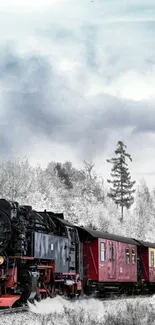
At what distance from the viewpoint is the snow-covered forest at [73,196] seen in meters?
66.8

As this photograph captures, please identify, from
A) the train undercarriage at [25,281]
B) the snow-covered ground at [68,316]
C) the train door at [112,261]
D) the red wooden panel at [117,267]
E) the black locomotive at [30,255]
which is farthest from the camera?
the train door at [112,261]

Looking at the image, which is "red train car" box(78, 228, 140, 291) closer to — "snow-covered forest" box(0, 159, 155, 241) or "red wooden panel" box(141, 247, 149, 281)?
"red wooden panel" box(141, 247, 149, 281)

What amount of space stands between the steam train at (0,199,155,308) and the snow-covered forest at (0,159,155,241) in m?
20.6

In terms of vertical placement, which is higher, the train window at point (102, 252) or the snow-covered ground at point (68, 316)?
the train window at point (102, 252)

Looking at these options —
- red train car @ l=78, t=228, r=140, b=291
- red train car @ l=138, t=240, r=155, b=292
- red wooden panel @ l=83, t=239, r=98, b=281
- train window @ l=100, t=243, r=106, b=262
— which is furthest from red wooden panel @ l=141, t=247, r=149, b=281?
red wooden panel @ l=83, t=239, r=98, b=281

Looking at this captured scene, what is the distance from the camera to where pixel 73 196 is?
84938mm

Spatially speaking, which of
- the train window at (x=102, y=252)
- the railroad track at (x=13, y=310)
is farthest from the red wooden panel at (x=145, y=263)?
the railroad track at (x=13, y=310)

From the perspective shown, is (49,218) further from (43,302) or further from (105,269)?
(105,269)

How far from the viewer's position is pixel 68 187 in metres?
102

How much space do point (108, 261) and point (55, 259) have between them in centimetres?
629

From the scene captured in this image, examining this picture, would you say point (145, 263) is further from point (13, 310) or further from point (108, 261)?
point (13, 310)

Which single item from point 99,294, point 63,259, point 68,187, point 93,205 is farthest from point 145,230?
point 63,259

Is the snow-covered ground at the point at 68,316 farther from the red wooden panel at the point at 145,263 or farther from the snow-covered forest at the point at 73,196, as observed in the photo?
the snow-covered forest at the point at 73,196

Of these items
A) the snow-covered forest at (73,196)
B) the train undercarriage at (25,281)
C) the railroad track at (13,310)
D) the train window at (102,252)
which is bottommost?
the railroad track at (13,310)
